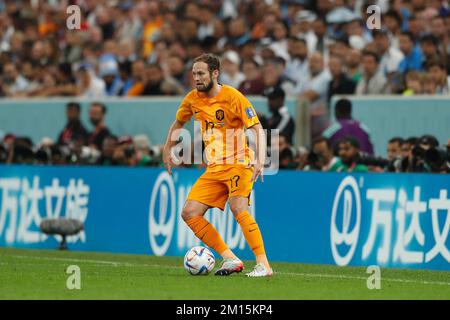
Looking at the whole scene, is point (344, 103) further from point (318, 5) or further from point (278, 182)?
point (318, 5)

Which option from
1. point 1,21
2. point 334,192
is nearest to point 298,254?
point 334,192

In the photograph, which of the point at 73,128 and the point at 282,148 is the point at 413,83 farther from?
the point at 73,128

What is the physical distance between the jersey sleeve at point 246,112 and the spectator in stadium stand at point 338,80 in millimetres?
6106

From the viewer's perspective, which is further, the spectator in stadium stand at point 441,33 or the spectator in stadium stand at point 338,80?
the spectator in stadium stand at point 338,80

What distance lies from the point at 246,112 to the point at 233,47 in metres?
9.22

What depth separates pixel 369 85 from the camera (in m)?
18.7

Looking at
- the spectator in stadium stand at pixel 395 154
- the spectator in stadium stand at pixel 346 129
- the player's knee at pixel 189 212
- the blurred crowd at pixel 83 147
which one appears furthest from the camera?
the blurred crowd at pixel 83 147

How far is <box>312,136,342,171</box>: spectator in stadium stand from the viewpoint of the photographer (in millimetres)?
16859

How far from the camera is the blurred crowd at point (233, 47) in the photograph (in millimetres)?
18766

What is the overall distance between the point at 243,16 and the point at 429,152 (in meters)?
8.31

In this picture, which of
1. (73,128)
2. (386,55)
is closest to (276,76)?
(386,55)

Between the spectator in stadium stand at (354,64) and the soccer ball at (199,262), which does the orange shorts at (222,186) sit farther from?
the spectator in stadium stand at (354,64)

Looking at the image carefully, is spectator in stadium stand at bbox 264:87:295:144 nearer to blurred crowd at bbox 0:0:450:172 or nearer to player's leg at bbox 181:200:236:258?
blurred crowd at bbox 0:0:450:172

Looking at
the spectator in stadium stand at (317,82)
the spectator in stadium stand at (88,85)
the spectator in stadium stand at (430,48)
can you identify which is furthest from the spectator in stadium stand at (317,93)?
the spectator in stadium stand at (88,85)
